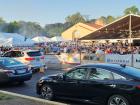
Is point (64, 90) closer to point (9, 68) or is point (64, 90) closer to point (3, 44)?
point (9, 68)

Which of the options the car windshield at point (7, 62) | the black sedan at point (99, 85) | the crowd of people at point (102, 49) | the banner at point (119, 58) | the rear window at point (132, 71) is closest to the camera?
the black sedan at point (99, 85)

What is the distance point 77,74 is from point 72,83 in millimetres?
316

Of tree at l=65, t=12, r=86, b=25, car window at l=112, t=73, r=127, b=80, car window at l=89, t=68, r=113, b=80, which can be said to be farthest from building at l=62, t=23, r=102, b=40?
car window at l=112, t=73, r=127, b=80

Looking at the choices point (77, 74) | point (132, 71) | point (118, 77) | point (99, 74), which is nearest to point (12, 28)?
point (77, 74)

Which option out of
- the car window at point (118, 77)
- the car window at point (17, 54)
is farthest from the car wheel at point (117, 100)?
the car window at point (17, 54)

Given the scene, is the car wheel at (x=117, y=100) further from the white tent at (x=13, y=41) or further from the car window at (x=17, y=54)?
the white tent at (x=13, y=41)

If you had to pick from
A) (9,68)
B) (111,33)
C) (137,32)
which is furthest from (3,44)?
(9,68)

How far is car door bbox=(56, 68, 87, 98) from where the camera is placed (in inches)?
443

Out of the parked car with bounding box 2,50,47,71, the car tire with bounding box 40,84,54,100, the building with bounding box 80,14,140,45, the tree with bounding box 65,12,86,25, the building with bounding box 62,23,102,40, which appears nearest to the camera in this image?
the car tire with bounding box 40,84,54,100

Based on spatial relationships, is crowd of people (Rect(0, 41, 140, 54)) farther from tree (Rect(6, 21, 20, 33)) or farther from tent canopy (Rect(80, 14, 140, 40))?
tree (Rect(6, 21, 20, 33))

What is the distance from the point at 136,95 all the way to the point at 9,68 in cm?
796

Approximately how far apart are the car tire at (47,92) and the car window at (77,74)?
96cm

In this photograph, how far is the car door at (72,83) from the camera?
443 inches

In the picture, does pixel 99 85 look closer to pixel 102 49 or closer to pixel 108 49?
pixel 108 49
